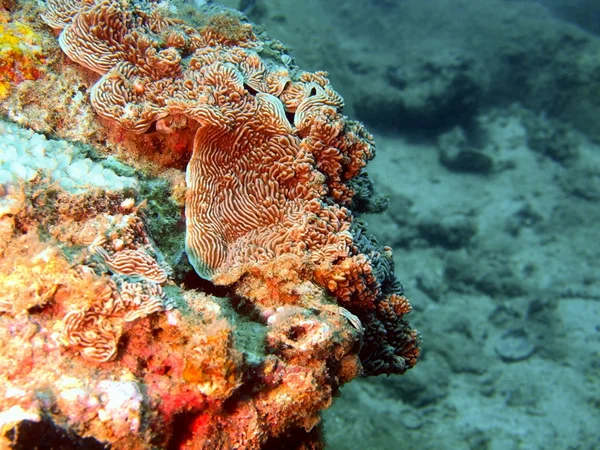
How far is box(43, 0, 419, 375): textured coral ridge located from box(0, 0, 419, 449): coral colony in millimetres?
18

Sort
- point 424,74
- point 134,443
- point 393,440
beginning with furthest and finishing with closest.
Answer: point 424,74 < point 393,440 < point 134,443

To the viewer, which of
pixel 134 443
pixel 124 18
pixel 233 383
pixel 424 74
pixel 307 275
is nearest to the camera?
pixel 134 443

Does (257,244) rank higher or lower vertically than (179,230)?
higher

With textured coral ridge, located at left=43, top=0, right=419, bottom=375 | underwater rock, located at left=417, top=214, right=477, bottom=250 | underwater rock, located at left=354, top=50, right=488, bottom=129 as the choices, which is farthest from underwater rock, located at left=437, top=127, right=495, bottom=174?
textured coral ridge, located at left=43, top=0, right=419, bottom=375

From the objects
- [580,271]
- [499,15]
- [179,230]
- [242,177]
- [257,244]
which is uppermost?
[499,15]

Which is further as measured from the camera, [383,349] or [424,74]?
[424,74]

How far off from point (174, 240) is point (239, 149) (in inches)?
40.3

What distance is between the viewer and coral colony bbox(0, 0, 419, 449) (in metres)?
2.34

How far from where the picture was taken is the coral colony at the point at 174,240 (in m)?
2.34

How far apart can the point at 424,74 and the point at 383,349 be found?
16.1m

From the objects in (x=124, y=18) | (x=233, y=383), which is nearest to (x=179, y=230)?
(x=233, y=383)

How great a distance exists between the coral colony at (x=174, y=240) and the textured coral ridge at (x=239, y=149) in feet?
0.06

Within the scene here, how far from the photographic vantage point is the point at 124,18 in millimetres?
3799

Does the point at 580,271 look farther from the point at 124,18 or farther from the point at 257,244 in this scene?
the point at 124,18
